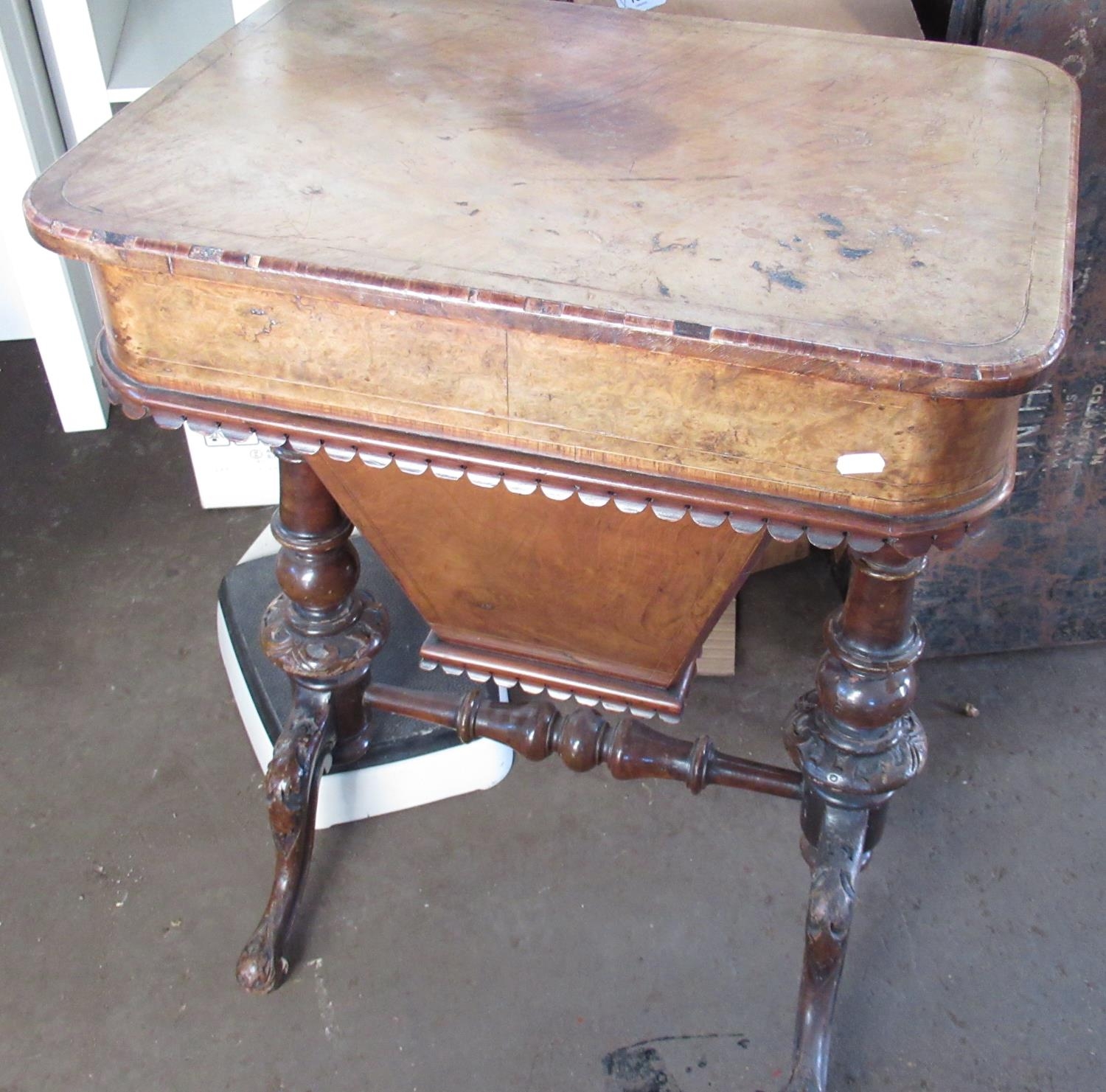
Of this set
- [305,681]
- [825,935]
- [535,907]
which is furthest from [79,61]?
[825,935]

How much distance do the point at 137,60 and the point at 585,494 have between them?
1.60 meters

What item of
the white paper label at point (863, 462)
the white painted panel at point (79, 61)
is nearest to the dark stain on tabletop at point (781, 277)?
the white paper label at point (863, 462)

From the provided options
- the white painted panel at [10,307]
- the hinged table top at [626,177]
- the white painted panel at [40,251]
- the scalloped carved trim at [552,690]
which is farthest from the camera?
the white painted panel at [10,307]

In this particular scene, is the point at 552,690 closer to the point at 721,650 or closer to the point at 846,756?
the point at 846,756

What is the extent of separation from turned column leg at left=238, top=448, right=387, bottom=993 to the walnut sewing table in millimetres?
11

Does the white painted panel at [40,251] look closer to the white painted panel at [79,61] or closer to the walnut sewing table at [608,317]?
the white painted panel at [79,61]

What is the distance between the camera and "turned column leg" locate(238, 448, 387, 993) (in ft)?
5.17

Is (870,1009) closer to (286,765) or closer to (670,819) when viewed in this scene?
(670,819)

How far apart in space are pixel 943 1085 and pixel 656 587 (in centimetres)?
78

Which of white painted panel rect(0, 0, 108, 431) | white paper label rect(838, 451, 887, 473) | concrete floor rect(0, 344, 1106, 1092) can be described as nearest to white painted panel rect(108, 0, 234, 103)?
white painted panel rect(0, 0, 108, 431)

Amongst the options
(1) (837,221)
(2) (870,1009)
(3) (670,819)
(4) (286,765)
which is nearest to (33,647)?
(4) (286,765)

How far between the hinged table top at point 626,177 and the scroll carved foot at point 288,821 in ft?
2.59

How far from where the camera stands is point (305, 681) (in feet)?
5.54

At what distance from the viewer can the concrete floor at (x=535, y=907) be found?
1.62 meters
